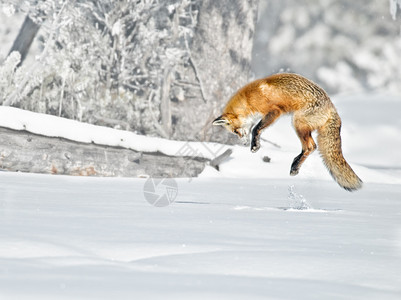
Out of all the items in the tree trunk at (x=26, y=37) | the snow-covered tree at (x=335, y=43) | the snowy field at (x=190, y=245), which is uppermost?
the snowy field at (x=190, y=245)

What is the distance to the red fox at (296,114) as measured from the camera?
15.1 feet

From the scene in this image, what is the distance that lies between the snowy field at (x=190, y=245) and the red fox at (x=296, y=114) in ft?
1.59

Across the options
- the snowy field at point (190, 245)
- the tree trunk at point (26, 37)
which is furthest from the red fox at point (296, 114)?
the tree trunk at point (26, 37)

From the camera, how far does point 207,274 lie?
9.18ft

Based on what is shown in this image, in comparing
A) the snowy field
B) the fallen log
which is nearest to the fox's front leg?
the snowy field

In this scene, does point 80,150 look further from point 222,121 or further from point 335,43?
point 335,43

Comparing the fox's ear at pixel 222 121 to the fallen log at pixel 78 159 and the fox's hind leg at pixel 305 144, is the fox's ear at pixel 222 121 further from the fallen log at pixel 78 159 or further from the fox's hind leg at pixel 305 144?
the fallen log at pixel 78 159

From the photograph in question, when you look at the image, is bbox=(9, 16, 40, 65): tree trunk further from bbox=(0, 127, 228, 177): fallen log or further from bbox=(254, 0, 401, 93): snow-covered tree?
bbox=(254, 0, 401, 93): snow-covered tree

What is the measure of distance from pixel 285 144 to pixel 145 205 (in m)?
Result: 11.0

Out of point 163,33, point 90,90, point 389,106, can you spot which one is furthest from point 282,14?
point 90,90

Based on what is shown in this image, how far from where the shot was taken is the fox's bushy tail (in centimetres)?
482

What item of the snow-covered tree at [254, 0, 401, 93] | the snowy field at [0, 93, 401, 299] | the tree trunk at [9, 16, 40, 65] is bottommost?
the snow-covered tree at [254, 0, 401, 93]

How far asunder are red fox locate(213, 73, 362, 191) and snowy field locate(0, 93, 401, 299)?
485mm

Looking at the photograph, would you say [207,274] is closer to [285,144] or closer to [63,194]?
[63,194]
